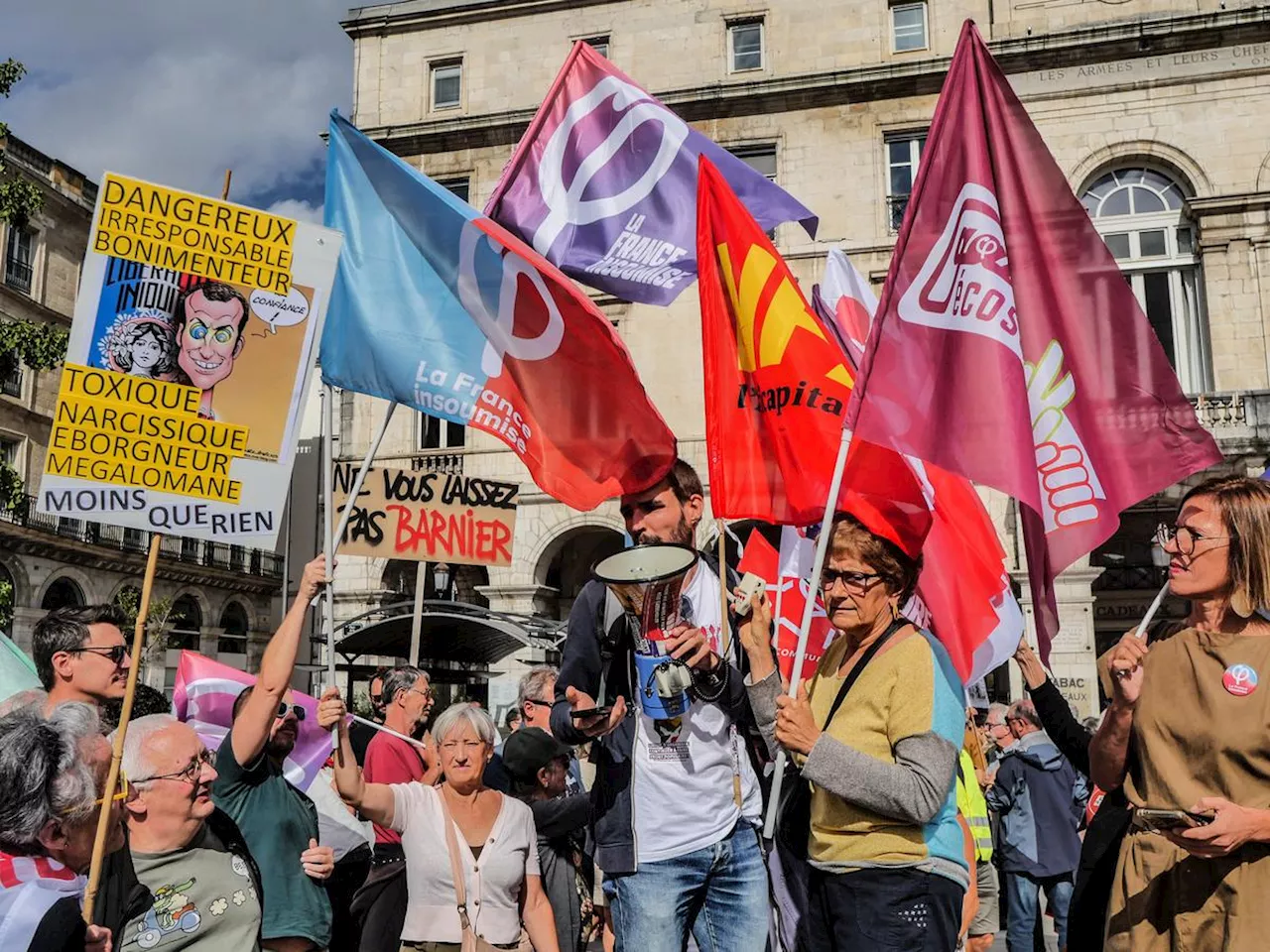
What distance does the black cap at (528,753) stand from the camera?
5570 millimetres

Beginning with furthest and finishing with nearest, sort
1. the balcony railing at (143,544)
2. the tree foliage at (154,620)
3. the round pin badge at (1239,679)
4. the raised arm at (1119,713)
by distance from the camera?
the balcony railing at (143,544) < the tree foliage at (154,620) < the raised arm at (1119,713) < the round pin badge at (1239,679)

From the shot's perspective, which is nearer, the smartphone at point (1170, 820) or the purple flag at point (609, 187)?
the smartphone at point (1170, 820)

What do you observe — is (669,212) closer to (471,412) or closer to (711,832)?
(471,412)

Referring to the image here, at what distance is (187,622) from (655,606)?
4310 cm

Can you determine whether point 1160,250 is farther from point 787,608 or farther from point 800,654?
point 800,654

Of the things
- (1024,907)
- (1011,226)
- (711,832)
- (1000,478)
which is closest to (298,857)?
(711,832)

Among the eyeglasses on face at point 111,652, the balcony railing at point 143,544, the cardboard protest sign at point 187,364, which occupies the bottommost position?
the eyeglasses on face at point 111,652

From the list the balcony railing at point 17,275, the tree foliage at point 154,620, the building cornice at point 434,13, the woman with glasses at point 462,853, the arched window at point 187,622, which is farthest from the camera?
the arched window at point 187,622

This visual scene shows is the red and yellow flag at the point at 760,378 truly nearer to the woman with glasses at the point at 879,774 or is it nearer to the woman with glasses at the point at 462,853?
the woman with glasses at the point at 879,774

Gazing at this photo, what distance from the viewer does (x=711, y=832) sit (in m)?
3.99

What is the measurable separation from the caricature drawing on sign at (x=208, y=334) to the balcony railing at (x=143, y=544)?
27985 millimetres

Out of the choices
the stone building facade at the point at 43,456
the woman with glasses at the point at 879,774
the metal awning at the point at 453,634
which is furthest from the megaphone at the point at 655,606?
the stone building facade at the point at 43,456

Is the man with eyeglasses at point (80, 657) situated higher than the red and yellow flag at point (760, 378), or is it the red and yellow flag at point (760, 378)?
the red and yellow flag at point (760, 378)

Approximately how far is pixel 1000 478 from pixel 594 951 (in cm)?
603
